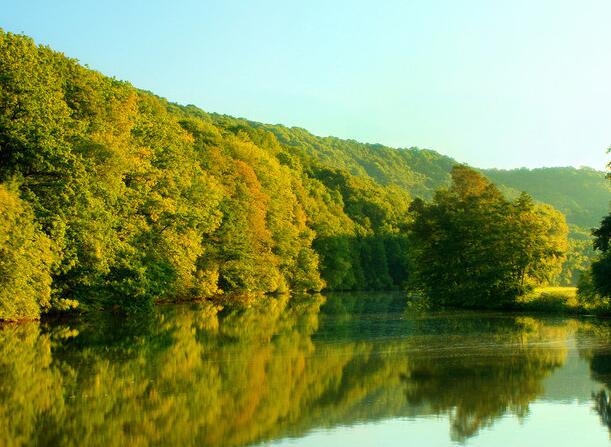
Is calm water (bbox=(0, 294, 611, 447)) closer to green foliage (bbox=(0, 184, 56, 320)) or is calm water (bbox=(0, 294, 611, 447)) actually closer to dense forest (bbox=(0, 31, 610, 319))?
green foliage (bbox=(0, 184, 56, 320))

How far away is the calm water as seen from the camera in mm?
13781

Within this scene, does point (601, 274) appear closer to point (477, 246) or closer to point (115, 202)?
point (477, 246)

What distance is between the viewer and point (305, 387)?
18.8 m

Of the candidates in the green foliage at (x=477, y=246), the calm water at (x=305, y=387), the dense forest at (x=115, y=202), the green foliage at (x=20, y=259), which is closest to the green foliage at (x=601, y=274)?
the calm water at (x=305, y=387)

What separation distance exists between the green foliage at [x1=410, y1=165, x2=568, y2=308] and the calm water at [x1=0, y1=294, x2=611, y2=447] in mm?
18958

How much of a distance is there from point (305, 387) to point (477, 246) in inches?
1539

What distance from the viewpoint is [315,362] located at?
923 inches

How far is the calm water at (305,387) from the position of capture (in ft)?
45.2

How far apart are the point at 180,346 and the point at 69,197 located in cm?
1352

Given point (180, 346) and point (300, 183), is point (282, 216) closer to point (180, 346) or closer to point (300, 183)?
point (300, 183)

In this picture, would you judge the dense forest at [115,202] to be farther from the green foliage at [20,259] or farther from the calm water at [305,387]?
the calm water at [305,387]

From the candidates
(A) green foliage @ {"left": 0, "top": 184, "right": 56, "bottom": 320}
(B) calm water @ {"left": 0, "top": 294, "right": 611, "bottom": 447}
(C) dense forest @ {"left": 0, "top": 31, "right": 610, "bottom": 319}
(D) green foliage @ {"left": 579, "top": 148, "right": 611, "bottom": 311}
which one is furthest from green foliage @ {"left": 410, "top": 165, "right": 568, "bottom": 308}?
(A) green foliage @ {"left": 0, "top": 184, "right": 56, "bottom": 320}

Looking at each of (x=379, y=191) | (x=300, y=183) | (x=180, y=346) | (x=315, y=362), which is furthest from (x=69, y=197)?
(x=379, y=191)

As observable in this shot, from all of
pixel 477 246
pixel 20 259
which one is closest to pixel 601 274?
pixel 477 246
